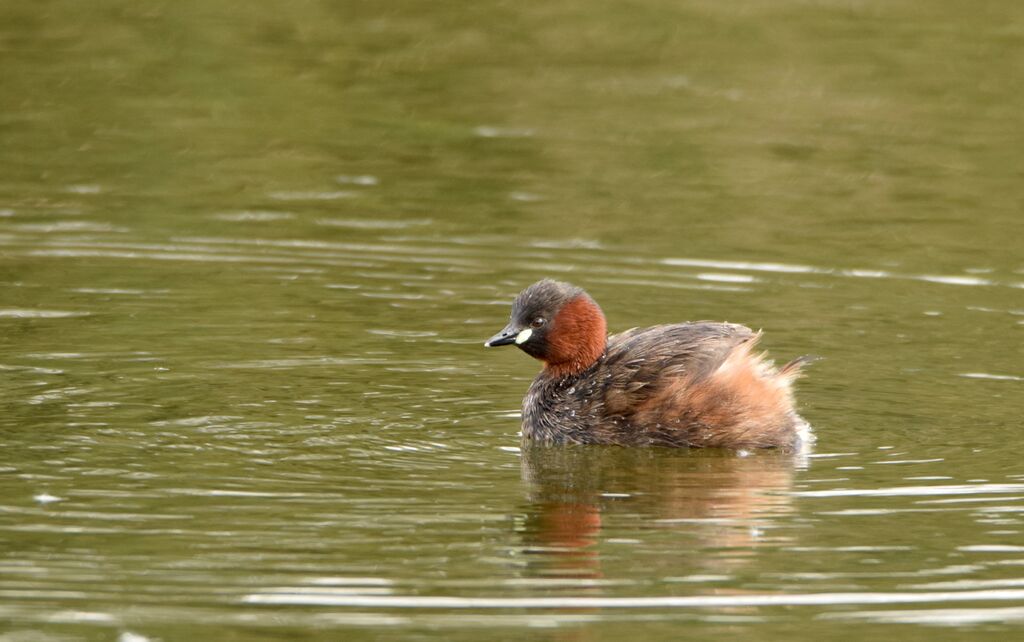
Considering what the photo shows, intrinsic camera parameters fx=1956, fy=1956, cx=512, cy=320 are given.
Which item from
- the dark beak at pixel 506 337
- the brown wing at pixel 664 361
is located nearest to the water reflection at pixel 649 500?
the brown wing at pixel 664 361

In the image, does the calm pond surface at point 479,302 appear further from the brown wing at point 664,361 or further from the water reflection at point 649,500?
the brown wing at point 664,361

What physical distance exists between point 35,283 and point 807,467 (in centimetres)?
507

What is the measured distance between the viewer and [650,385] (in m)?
8.91

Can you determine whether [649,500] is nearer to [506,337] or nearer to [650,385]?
[650,385]

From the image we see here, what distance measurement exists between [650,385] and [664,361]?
0.42 feet

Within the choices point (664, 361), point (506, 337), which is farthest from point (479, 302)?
point (664, 361)

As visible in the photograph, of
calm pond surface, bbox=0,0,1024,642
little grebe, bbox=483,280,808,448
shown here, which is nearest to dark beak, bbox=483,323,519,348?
little grebe, bbox=483,280,808,448

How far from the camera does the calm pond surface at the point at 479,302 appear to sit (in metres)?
6.70

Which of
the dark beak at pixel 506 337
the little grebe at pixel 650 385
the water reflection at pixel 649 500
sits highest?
the dark beak at pixel 506 337

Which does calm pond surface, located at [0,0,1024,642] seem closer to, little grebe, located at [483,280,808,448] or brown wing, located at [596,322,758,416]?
little grebe, located at [483,280,808,448]

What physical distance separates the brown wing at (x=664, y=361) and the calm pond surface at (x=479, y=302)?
0.27 metres

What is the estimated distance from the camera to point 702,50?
60.6 ft

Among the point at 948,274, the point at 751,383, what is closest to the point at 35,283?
the point at 751,383

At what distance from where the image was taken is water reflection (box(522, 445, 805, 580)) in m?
7.11
